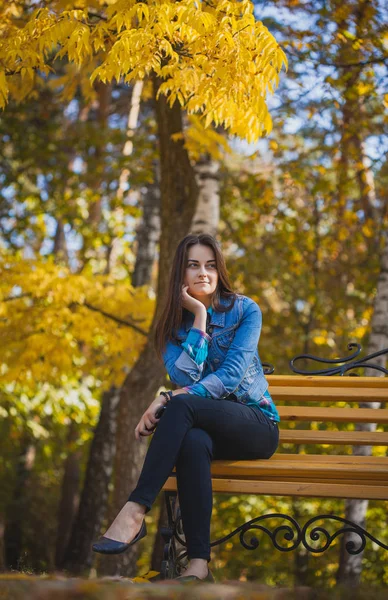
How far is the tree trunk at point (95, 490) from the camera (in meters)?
7.84

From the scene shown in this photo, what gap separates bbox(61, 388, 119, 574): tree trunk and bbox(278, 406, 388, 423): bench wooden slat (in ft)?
15.4

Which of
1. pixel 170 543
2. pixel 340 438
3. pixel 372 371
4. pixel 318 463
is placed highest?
pixel 372 371

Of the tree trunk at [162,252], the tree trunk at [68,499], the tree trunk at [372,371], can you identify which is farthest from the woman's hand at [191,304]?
the tree trunk at [68,499]

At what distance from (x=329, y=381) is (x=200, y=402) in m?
1.05

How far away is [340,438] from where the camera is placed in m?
3.34

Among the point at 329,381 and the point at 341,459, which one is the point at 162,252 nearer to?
the point at 329,381

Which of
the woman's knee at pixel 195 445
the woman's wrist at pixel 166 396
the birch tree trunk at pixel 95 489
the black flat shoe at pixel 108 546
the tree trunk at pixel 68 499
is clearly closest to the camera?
the black flat shoe at pixel 108 546

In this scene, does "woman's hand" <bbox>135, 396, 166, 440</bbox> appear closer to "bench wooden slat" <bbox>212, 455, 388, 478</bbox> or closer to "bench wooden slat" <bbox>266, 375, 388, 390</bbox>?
"bench wooden slat" <bbox>212, 455, 388, 478</bbox>

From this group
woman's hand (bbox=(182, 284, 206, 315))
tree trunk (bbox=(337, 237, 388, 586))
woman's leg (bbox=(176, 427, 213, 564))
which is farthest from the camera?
tree trunk (bbox=(337, 237, 388, 586))

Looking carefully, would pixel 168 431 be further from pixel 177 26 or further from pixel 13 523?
pixel 13 523

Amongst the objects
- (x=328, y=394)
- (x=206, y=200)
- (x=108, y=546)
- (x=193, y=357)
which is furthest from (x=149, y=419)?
(x=206, y=200)

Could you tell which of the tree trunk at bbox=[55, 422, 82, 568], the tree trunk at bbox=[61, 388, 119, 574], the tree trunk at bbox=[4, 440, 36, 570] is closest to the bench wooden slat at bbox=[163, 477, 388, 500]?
the tree trunk at bbox=[61, 388, 119, 574]

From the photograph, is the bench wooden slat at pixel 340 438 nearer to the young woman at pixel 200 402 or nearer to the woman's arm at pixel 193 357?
the young woman at pixel 200 402

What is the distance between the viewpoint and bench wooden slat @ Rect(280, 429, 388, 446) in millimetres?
3299
